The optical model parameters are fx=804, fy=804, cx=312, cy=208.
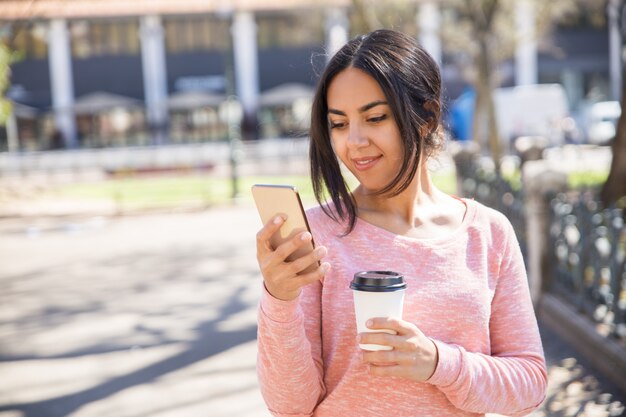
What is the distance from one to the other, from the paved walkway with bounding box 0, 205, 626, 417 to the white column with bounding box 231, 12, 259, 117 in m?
32.0

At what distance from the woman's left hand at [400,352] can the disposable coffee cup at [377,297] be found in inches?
0.6

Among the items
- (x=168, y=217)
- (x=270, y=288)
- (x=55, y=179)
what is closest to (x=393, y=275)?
(x=270, y=288)

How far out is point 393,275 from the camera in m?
1.62

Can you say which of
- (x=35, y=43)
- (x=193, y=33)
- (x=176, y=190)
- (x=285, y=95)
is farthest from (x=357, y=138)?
(x=35, y=43)

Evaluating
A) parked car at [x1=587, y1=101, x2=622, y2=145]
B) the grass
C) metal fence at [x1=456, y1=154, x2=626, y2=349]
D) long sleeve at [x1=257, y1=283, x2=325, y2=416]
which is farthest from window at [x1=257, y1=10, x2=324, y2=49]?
long sleeve at [x1=257, y1=283, x2=325, y2=416]

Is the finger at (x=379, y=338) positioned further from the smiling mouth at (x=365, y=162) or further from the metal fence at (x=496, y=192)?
the metal fence at (x=496, y=192)

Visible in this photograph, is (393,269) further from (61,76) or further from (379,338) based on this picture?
(61,76)

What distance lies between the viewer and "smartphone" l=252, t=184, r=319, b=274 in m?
1.61

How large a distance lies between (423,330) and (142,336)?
5.44 m

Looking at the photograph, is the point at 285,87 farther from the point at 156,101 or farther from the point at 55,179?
the point at 55,179

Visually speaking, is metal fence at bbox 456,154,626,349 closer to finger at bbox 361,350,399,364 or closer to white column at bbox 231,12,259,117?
finger at bbox 361,350,399,364

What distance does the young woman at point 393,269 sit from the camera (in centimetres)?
179

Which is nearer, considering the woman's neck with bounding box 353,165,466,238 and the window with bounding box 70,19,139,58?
the woman's neck with bounding box 353,165,466,238

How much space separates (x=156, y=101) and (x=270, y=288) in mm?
44320
